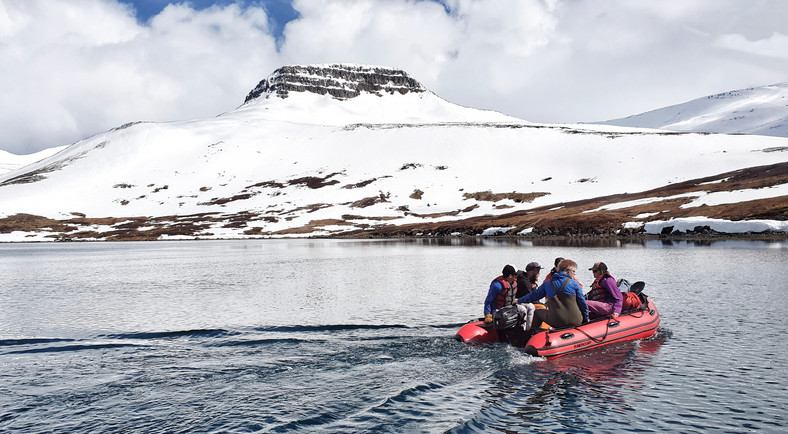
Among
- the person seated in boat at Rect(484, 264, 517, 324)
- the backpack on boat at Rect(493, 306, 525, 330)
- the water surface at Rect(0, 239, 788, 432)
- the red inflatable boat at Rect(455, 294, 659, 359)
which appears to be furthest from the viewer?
the person seated in boat at Rect(484, 264, 517, 324)

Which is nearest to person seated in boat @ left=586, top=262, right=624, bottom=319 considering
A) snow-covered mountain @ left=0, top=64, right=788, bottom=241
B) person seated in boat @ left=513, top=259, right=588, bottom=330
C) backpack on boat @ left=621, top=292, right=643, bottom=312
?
backpack on boat @ left=621, top=292, right=643, bottom=312

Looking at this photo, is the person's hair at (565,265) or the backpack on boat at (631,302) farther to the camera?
the backpack on boat at (631,302)

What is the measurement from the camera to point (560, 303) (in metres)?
18.5

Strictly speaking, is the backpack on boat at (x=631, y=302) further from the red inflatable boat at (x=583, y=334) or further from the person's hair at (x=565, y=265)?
the person's hair at (x=565, y=265)

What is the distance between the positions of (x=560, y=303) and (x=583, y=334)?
3.86 feet

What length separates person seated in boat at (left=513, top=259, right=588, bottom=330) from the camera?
59.9ft

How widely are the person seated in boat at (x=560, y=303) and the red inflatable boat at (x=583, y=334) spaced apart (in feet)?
1.19

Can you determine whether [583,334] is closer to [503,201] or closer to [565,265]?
[565,265]

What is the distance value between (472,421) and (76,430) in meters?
8.41

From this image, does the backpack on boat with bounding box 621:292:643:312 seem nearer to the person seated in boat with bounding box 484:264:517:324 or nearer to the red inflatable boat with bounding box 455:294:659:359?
the red inflatable boat with bounding box 455:294:659:359

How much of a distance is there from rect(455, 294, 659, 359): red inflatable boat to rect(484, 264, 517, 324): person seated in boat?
0.62m

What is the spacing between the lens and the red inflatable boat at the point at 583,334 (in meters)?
17.7

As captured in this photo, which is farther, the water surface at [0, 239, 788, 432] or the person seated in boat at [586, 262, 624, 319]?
the person seated in boat at [586, 262, 624, 319]

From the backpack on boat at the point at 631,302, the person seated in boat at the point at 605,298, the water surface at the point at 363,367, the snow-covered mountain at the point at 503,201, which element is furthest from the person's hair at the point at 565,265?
the snow-covered mountain at the point at 503,201
